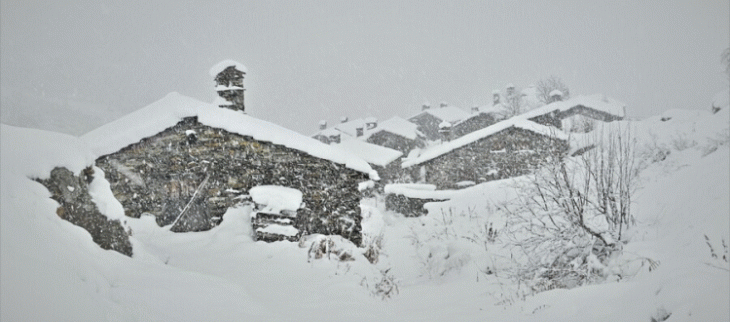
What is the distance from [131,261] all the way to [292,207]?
4033 mm

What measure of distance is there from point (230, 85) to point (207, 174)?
2841mm

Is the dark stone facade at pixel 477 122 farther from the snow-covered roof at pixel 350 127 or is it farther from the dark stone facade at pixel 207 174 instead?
the dark stone facade at pixel 207 174

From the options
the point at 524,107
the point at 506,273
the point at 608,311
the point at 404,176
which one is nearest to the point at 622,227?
the point at 506,273

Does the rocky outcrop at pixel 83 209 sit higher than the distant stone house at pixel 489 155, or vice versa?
the distant stone house at pixel 489 155

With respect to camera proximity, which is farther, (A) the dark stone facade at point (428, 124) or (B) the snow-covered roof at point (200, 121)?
(A) the dark stone facade at point (428, 124)

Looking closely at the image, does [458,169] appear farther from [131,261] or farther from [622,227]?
[131,261]

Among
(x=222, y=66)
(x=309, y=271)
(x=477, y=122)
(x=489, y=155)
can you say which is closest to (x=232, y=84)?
(x=222, y=66)

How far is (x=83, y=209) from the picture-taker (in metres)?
3.66

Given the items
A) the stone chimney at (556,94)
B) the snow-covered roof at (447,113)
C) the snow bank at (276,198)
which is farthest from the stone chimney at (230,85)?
the snow-covered roof at (447,113)

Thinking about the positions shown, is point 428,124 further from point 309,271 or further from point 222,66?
point 309,271

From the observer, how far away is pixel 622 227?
Result: 22.0 ft

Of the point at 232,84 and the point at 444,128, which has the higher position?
the point at 444,128

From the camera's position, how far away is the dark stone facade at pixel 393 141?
3869 centimetres

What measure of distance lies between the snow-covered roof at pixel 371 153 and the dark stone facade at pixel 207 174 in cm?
1659
